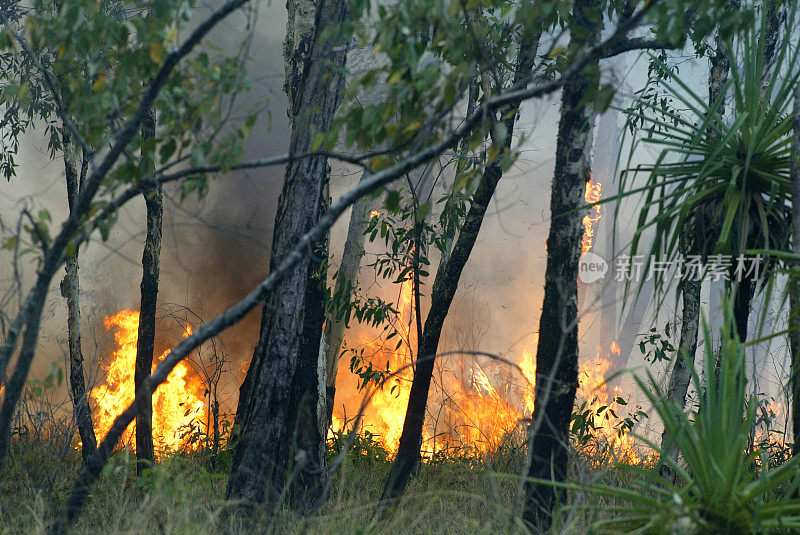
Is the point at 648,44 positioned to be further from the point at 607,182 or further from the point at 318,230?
the point at 607,182

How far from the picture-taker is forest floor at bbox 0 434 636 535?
114 inches

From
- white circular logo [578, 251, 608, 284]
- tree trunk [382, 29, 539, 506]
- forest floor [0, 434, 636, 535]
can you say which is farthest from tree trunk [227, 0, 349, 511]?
white circular logo [578, 251, 608, 284]

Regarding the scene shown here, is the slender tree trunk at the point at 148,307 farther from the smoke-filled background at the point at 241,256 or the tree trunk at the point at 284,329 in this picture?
the smoke-filled background at the point at 241,256

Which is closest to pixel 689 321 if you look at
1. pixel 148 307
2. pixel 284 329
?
pixel 284 329

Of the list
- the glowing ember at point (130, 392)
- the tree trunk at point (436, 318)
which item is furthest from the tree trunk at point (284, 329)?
the glowing ember at point (130, 392)

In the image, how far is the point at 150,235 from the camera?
618 centimetres

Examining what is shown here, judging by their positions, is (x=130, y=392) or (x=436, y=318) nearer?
(x=436, y=318)

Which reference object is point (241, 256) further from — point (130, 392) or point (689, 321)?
point (689, 321)

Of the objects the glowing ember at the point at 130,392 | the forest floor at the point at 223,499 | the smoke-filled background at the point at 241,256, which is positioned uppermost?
the smoke-filled background at the point at 241,256

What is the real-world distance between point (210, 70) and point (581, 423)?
4.12m

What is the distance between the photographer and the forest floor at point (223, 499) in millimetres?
2885

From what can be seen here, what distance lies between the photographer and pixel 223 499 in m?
4.19

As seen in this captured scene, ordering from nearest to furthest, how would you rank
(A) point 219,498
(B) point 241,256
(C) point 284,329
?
(C) point 284,329, (A) point 219,498, (B) point 241,256

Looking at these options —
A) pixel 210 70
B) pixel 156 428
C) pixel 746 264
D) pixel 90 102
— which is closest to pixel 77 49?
Answer: pixel 90 102
